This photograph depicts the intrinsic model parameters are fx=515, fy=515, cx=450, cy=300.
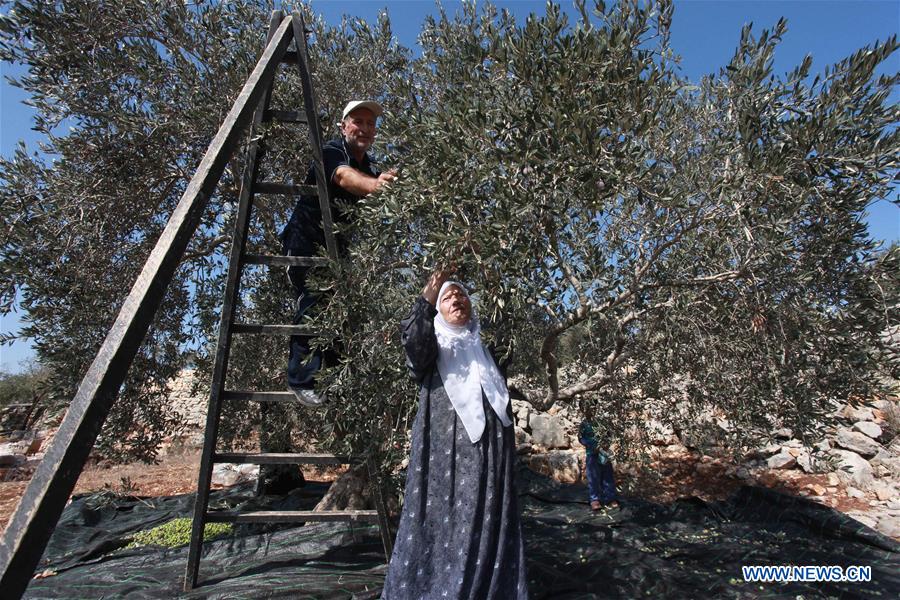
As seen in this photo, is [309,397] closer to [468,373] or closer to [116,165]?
[468,373]

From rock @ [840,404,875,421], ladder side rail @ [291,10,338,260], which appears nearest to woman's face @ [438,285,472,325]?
ladder side rail @ [291,10,338,260]

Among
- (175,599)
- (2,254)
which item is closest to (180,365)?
(2,254)

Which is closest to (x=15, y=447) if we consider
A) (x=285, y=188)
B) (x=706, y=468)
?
(x=285, y=188)

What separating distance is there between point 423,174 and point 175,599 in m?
3.46

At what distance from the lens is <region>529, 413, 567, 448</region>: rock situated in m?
11.7

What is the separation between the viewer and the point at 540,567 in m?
4.54

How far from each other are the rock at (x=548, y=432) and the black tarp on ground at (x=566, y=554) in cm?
396

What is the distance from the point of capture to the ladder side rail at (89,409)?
139 centimetres

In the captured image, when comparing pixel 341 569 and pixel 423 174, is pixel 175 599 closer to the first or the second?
pixel 341 569

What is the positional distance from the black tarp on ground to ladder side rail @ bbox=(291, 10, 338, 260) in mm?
2591

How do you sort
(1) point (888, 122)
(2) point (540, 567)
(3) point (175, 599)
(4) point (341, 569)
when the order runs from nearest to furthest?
(1) point (888, 122) < (3) point (175, 599) < (4) point (341, 569) < (2) point (540, 567)

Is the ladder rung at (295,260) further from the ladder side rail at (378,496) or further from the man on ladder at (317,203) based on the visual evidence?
the ladder side rail at (378,496)

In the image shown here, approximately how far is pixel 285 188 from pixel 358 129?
675 millimetres

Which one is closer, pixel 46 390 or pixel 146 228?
pixel 46 390
